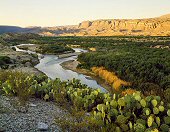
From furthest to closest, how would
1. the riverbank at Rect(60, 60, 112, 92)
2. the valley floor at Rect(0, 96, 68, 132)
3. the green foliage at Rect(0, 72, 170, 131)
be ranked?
the riverbank at Rect(60, 60, 112, 92) → the valley floor at Rect(0, 96, 68, 132) → the green foliage at Rect(0, 72, 170, 131)

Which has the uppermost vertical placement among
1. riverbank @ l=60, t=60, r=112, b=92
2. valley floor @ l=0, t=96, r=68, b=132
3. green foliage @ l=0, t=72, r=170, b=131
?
green foliage @ l=0, t=72, r=170, b=131

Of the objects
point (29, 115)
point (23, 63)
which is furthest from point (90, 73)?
point (29, 115)

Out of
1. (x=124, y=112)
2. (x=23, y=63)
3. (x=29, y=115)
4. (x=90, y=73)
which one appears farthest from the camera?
(x=23, y=63)

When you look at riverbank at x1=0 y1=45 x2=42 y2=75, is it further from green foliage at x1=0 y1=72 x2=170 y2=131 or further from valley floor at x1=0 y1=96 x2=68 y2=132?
green foliage at x1=0 y1=72 x2=170 y2=131

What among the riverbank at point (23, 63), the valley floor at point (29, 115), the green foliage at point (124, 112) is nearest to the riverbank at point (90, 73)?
the riverbank at point (23, 63)

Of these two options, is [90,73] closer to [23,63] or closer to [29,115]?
[23,63]

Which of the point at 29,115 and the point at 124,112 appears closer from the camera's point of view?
the point at 124,112

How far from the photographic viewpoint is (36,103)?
17.0 m

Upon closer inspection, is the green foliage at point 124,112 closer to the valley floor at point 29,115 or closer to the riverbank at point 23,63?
the valley floor at point 29,115

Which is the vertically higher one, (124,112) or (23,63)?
Result: (124,112)

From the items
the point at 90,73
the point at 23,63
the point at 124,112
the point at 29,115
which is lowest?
the point at 90,73

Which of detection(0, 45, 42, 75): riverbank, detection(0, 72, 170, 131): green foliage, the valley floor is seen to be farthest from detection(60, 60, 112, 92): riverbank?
the valley floor

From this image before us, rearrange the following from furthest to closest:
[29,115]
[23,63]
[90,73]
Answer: [23,63], [90,73], [29,115]

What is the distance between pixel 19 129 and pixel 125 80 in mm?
21919
